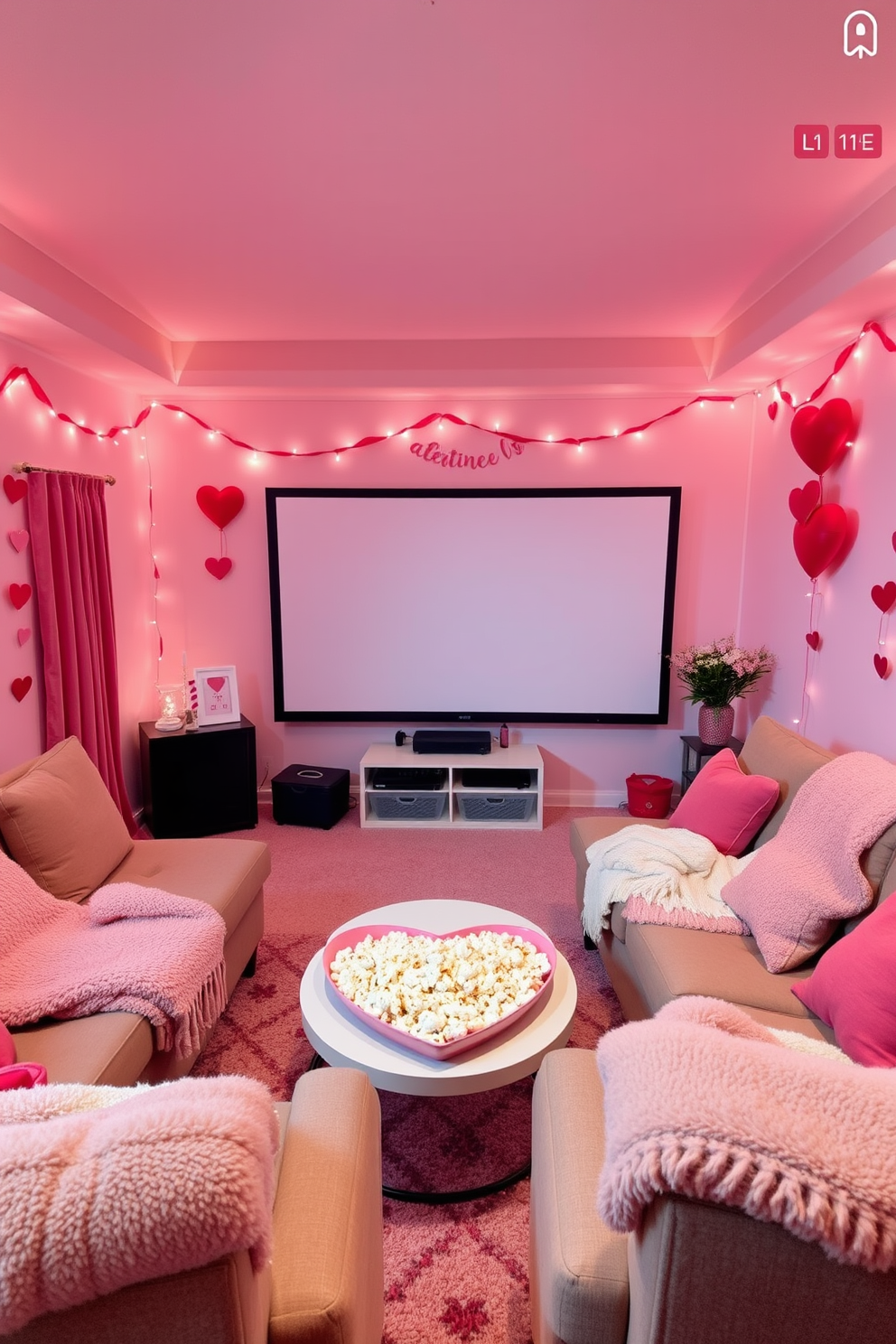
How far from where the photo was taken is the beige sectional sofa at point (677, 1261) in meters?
0.78

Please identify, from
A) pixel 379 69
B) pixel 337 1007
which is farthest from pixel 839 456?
pixel 337 1007

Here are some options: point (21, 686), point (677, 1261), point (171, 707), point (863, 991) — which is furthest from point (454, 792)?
→ point (677, 1261)

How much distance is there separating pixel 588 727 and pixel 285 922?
214 cm

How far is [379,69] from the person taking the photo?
1.68 m

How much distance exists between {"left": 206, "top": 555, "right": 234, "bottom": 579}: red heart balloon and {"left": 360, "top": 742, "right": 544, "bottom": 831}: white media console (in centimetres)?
135

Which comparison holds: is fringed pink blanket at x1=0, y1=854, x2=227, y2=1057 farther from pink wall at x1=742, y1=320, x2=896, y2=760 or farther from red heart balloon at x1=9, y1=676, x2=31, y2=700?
pink wall at x1=742, y1=320, x2=896, y2=760

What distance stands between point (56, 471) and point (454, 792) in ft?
8.27

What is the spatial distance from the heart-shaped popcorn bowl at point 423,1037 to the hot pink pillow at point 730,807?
81 centimetres

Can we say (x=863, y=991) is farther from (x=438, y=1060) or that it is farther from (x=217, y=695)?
(x=217, y=695)

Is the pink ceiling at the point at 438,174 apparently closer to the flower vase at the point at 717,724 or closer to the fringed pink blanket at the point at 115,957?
the flower vase at the point at 717,724

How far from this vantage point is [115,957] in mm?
1949

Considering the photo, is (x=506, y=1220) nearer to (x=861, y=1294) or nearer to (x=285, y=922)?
(x=861, y=1294)

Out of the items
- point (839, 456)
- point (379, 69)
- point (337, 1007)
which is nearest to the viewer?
point (379, 69)

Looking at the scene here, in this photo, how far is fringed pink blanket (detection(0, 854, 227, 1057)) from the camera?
1819mm
